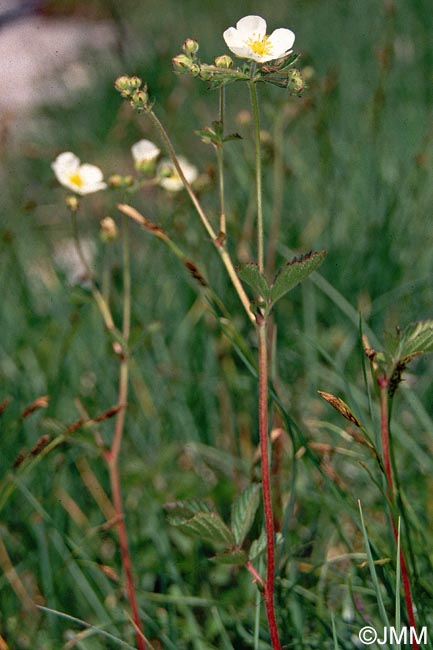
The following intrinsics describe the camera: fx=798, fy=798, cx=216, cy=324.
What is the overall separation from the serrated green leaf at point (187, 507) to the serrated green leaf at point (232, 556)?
47 mm

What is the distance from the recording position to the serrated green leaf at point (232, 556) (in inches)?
25.7

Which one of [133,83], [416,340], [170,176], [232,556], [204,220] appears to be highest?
[170,176]

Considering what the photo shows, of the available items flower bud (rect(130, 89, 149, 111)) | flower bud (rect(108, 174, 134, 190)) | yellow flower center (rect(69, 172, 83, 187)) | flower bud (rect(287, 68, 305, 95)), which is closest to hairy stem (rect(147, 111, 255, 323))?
flower bud (rect(130, 89, 149, 111))

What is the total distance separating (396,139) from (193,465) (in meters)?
0.97

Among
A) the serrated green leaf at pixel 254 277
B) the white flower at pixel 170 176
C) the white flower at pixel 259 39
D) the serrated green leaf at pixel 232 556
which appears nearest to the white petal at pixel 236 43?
the white flower at pixel 259 39

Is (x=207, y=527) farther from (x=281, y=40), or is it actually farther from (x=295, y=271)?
(x=281, y=40)

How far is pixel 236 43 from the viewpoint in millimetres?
690

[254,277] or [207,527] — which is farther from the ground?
[254,277]

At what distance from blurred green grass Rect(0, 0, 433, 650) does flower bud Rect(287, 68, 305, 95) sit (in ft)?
0.96

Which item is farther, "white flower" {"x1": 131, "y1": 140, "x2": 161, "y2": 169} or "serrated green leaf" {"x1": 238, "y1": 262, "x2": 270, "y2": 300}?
"white flower" {"x1": 131, "y1": 140, "x2": 161, "y2": 169}

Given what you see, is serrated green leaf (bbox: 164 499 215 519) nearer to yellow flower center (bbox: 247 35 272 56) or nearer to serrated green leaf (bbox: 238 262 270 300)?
serrated green leaf (bbox: 238 262 270 300)

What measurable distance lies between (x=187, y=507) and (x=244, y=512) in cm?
5

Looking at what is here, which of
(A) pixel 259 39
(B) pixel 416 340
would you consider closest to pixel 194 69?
(A) pixel 259 39

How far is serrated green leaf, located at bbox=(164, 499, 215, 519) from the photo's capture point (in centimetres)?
70
